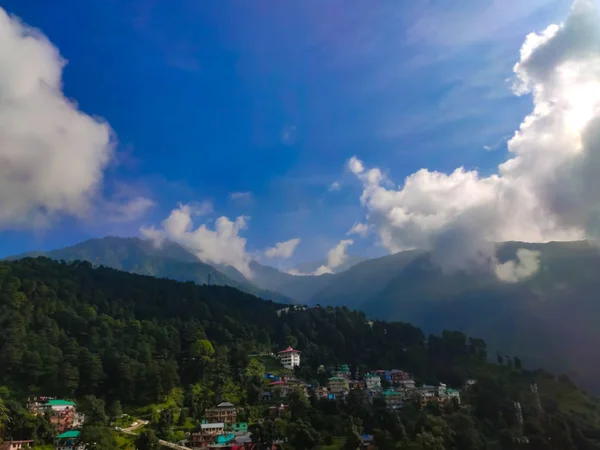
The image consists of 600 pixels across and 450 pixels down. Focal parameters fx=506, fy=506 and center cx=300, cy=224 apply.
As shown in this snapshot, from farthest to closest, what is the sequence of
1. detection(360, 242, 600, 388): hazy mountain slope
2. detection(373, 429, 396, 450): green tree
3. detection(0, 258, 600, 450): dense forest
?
1. detection(360, 242, 600, 388): hazy mountain slope
2. detection(0, 258, 600, 450): dense forest
3. detection(373, 429, 396, 450): green tree

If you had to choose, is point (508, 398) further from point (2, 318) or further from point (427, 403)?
point (2, 318)

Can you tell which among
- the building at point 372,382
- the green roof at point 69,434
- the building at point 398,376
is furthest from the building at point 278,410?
the building at point 398,376

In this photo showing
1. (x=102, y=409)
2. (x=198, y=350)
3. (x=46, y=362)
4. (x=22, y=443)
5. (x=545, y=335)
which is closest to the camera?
(x=22, y=443)

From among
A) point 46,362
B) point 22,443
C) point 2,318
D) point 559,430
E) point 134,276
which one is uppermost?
point 134,276

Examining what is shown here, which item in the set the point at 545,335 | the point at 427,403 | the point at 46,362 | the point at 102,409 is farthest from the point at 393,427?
the point at 545,335

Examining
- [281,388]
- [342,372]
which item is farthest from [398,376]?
[281,388]

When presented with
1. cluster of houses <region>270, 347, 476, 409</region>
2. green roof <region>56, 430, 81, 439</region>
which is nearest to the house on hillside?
green roof <region>56, 430, 81, 439</region>

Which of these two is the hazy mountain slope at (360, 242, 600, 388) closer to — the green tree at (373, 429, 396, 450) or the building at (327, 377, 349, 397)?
the building at (327, 377, 349, 397)
